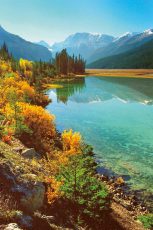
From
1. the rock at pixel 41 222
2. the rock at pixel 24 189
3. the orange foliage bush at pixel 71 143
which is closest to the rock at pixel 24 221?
the rock at pixel 41 222

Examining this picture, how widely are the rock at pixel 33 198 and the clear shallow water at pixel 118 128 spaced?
16199 mm

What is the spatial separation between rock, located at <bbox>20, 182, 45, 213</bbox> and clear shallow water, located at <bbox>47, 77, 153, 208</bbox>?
1620 centimetres

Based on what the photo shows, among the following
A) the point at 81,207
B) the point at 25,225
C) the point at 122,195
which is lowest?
the point at 122,195

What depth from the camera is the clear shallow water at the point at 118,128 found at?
134 feet

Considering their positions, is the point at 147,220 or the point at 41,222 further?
the point at 147,220

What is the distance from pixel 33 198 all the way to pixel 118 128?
46.1 meters

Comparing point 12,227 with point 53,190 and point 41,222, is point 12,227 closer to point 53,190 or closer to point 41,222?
point 41,222

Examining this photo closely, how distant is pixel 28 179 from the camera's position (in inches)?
793

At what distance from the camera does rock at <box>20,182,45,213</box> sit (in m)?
18.5

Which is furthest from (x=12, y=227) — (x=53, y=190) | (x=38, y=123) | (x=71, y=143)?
(x=38, y=123)

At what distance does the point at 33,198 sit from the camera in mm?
19141

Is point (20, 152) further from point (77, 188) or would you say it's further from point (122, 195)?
point (122, 195)

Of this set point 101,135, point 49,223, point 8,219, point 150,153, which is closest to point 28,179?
point 49,223

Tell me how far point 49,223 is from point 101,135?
132 feet
